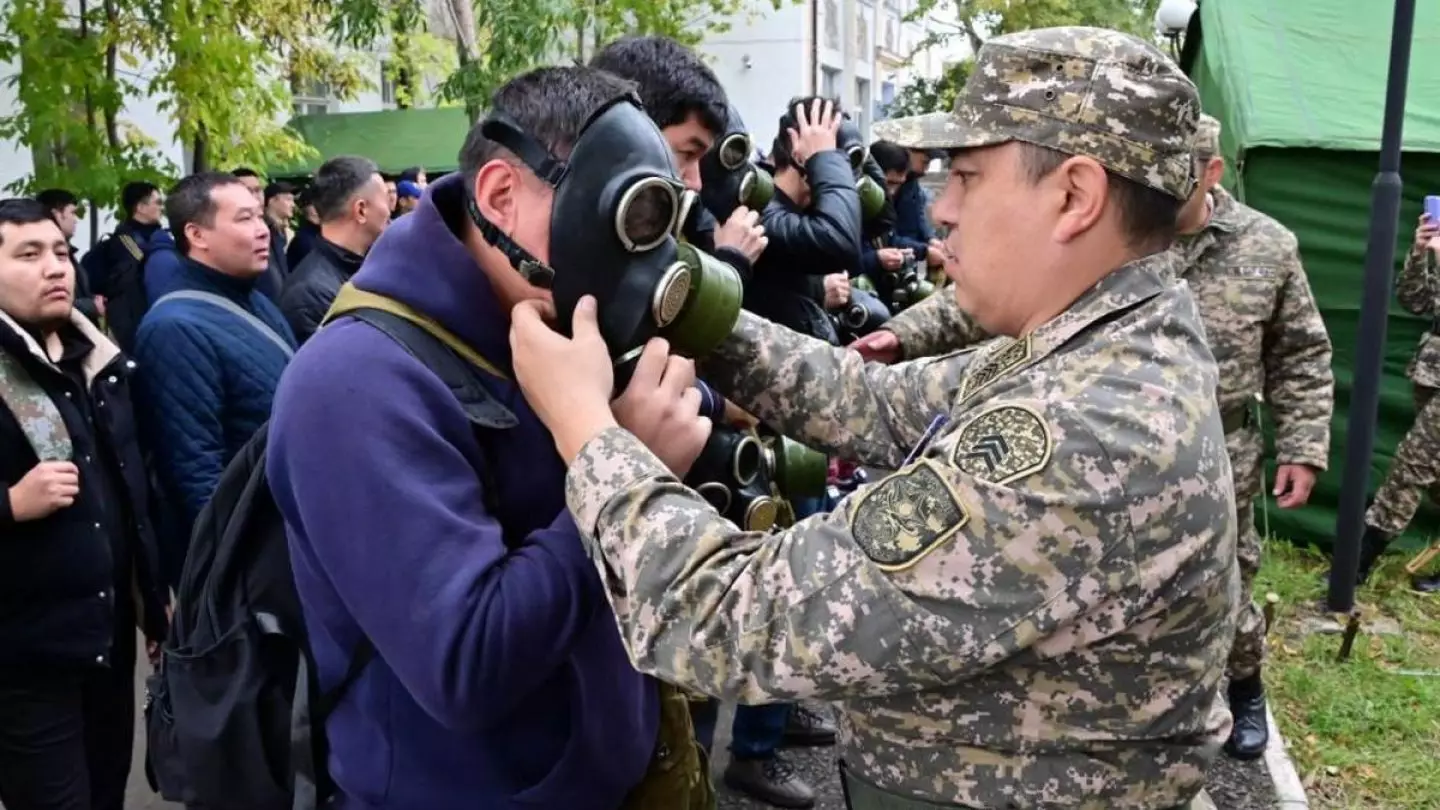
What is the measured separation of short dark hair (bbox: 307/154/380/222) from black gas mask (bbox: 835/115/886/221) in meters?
2.25

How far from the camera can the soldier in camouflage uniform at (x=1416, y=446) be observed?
5965 millimetres

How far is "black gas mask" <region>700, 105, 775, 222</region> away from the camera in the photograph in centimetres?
344

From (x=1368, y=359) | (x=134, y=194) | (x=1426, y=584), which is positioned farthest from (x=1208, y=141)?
(x=134, y=194)

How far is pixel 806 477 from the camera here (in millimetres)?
2387

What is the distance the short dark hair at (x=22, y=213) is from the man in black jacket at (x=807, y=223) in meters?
2.16

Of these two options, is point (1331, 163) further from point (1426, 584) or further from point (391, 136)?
point (391, 136)

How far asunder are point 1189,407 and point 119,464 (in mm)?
3046

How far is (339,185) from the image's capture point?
17.6 feet

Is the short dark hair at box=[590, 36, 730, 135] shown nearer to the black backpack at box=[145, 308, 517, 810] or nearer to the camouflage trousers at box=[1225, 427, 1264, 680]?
the black backpack at box=[145, 308, 517, 810]

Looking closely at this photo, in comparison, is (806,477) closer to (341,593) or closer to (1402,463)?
(341,593)

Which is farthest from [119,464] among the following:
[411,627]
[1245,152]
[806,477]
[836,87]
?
[836,87]

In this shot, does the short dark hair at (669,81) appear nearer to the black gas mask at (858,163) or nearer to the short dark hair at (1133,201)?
the black gas mask at (858,163)

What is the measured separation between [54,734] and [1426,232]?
19.6 feet

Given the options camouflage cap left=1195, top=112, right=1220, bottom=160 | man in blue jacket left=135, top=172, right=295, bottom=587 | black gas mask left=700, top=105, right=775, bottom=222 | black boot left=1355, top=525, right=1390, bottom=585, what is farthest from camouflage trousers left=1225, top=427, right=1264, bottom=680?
man in blue jacket left=135, top=172, right=295, bottom=587
